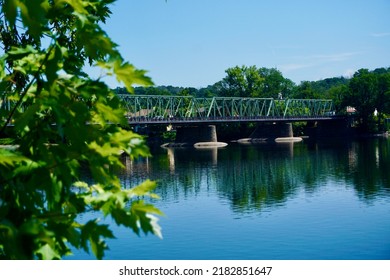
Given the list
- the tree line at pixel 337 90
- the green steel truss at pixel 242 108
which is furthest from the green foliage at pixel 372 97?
the green steel truss at pixel 242 108

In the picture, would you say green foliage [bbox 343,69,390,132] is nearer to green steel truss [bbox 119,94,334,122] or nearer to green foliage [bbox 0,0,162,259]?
green steel truss [bbox 119,94,334,122]

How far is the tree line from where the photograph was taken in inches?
3376

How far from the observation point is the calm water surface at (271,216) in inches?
605

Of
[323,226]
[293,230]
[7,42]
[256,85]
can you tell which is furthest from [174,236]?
[256,85]

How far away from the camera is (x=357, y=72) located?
95.7 meters

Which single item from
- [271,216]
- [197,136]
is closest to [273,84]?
[197,136]

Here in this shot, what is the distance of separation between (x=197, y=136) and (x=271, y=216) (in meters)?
61.1

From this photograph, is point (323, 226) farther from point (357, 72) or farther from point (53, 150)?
point (357, 72)

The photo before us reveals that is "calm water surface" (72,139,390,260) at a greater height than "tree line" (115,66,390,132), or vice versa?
"tree line" (115,66,390,132)

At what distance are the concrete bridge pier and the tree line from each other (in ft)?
65.6

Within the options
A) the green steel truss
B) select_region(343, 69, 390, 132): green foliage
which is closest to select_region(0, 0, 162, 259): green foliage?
the green steel truss

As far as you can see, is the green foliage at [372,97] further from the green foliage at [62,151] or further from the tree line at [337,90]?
the green foliage at [62,151]

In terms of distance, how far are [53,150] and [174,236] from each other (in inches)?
624

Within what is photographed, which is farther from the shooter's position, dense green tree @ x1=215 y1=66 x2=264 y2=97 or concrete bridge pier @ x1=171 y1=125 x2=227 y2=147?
dense green tree @ x1=215 y1=66 x2=264 y2=97
